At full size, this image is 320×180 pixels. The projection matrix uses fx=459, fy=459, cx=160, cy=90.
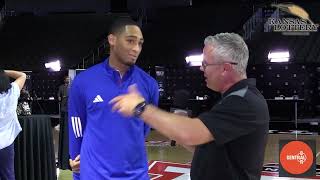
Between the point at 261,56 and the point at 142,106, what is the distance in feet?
57.2

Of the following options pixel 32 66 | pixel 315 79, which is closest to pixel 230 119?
pixel 315 79

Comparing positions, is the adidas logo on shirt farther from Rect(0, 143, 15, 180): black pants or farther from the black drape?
the black drape

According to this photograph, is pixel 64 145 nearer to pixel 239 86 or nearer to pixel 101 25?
pixel 239 86

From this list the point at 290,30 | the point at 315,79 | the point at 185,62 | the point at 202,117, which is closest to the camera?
the point at 202,117

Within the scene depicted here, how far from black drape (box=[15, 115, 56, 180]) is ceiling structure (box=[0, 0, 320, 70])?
47.4ft

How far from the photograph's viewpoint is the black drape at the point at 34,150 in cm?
536

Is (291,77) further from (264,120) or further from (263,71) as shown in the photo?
(264,120)

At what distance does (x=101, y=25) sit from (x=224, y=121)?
1995 cm

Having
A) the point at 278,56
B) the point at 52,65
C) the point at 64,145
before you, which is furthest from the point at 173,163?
the point at 52,65

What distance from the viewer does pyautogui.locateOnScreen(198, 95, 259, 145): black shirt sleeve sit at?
5.51ft

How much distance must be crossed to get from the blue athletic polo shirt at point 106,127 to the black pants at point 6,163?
2173mm

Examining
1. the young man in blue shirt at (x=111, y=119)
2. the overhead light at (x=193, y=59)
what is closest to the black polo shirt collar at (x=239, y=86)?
the young man in blue shirt at (x=111, y=119)

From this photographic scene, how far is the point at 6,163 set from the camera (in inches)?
182

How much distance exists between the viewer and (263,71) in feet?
56.2
